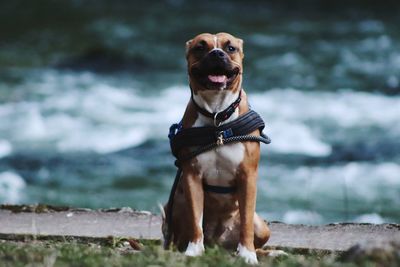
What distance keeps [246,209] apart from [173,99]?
7.69 m

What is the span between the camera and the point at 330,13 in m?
18.0

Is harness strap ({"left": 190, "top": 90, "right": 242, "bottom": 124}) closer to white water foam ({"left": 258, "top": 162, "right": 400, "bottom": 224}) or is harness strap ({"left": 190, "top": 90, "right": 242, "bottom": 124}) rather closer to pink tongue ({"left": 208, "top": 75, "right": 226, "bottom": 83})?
pink tongue ({"left": 208, "top": 75, "right": 226, "bottom": 83})

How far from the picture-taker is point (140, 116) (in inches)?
444

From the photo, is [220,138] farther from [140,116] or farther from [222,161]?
[140,116]

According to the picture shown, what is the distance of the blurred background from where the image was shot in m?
8.84

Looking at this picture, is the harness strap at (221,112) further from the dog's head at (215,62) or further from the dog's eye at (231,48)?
the dog's eye at (231,48)

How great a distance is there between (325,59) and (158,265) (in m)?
10.7

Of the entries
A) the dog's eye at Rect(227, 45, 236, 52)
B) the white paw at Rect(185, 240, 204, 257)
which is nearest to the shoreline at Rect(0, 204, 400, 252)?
the white paw at Rect(185, 240, 204, 257)

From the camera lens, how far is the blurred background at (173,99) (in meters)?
8.84

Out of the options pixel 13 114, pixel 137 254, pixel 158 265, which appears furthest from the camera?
pixel 13 114

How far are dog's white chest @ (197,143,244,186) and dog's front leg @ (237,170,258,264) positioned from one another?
0.17 feet

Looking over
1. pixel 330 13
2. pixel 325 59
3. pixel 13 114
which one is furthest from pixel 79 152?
pixel 330 13

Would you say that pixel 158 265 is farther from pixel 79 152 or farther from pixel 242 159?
pixel 79 152

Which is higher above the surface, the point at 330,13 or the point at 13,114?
the point at 330,13
